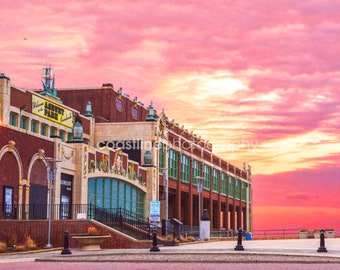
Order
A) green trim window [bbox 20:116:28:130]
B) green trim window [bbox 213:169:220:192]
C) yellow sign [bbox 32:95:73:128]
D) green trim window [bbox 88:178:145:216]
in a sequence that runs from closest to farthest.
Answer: green trim window [bbox 20:116:28:130]
yellow sign [bbox 32:95:73:128]
green trim window [bbox 88:178:145:216]
green trim window [bbox 213:169:220:192]

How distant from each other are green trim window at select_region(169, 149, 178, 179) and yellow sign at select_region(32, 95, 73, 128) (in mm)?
17009

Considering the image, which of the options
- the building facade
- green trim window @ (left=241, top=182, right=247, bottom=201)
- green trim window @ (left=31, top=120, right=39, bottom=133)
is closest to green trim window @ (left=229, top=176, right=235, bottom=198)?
the building facade

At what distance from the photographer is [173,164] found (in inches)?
2985

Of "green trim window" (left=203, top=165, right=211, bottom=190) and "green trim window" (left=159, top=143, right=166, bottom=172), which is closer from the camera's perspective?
"green trim window" (left=159, top=143, right=166, bottom=172)

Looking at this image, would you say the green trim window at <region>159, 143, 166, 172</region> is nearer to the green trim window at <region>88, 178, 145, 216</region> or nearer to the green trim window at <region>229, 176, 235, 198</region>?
the green trim window at <region>88, 178, 145, 216</region>

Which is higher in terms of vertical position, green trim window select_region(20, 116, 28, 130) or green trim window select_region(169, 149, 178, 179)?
green trim window select_region(20, 116, 28, 130)

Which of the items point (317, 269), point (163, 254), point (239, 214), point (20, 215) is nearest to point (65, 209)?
point (20, 215)

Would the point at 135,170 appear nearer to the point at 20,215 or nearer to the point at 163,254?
the point at 20,215

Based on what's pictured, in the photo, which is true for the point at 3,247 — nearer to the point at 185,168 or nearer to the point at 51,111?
the point at 51,111

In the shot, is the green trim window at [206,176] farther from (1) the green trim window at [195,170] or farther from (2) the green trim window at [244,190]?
(2) the green trim window at [244,190]

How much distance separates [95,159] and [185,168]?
28240mm

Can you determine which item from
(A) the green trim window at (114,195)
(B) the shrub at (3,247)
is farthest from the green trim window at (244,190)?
(B) the shrub at (3,247)

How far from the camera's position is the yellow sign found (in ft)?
178

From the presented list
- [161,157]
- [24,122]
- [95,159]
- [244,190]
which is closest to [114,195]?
[95,159]
